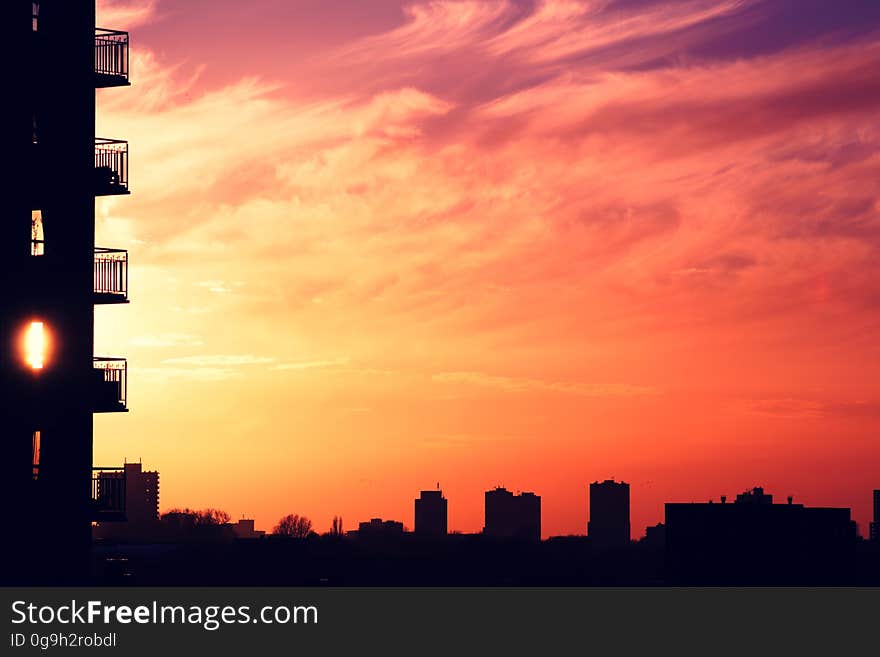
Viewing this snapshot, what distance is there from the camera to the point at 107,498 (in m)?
54.4

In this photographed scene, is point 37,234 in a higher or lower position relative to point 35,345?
higher

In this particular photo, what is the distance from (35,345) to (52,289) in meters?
2.18

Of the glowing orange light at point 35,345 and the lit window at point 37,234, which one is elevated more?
the lit window at point 37,234

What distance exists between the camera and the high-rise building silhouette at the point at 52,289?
52250mm

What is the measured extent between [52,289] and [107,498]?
25.3 ft

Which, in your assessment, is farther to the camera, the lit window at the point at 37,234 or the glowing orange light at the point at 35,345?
the lit window at the point at 37,234

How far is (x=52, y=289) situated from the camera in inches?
2136

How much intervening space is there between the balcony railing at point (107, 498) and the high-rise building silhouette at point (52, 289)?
50 millimetres

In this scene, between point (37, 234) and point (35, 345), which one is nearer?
point (35, 345)

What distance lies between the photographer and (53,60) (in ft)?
180

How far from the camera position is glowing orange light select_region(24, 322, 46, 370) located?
174 feet

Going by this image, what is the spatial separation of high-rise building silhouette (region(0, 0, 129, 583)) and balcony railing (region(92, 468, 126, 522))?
0.05m
